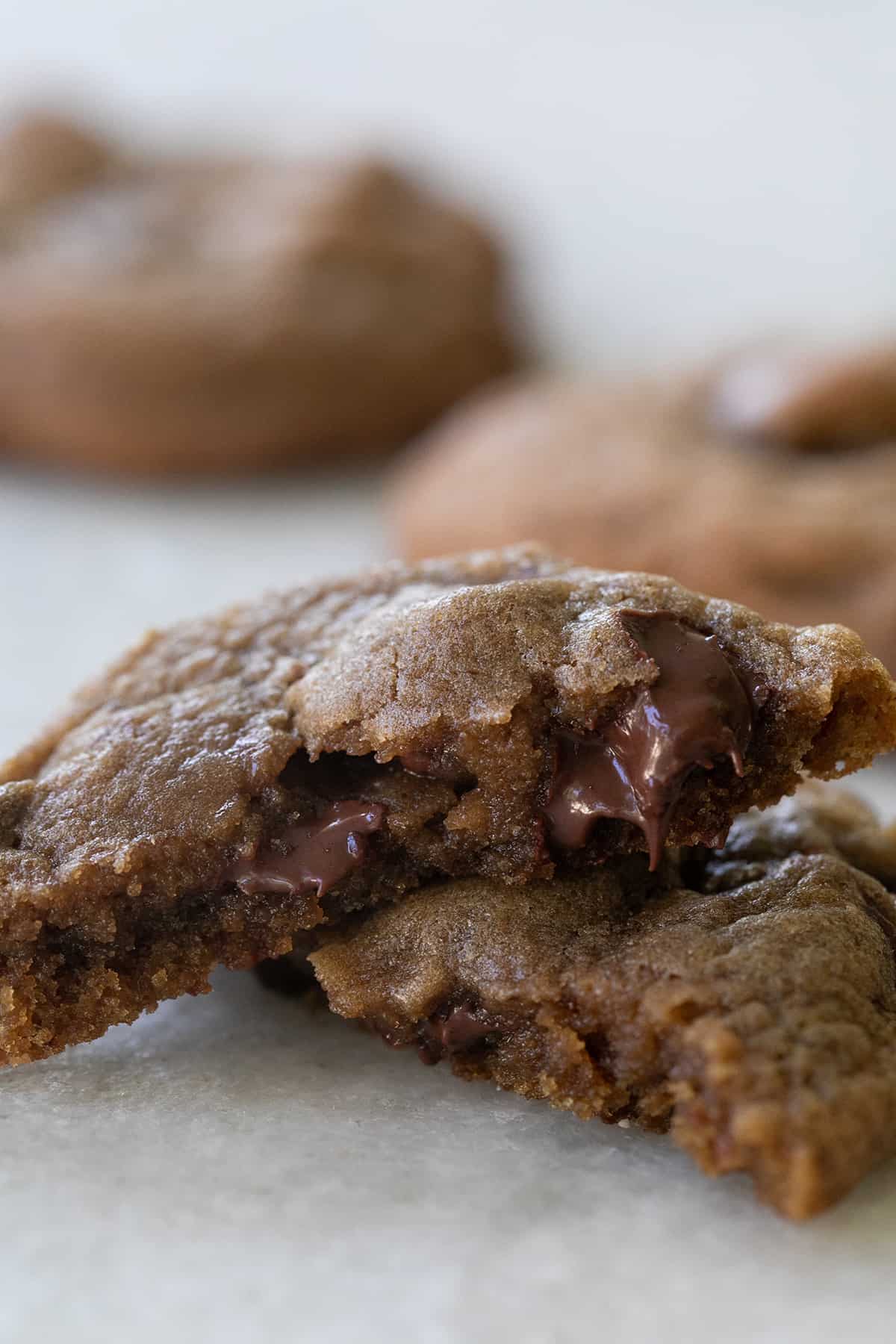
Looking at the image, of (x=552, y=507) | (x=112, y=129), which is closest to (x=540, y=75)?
(x=112, y=129)

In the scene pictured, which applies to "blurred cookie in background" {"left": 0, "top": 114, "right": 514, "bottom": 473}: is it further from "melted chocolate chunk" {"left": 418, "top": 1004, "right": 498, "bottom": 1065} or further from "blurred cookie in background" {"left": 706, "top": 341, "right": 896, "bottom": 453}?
"melted chocolate chunk" {"left": 418, "top": 1004, "right": 498, "bottom": 1065}

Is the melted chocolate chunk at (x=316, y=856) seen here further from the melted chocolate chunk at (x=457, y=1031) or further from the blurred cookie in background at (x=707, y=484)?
the blurred cookie in background at (x=707, y=484)

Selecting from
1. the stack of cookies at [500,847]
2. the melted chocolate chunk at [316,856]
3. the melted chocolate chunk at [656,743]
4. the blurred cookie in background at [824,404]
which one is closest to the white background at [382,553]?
the stack of cookies at [500,847]

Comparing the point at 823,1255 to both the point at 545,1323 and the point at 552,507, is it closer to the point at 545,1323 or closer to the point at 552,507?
the point at 545,1323

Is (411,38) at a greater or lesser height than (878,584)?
greater

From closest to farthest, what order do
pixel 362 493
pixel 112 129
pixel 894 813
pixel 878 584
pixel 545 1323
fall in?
pixel 545 1323
pixel 894 813
pixel 878 584
pixel 362 493
pixel 112 129

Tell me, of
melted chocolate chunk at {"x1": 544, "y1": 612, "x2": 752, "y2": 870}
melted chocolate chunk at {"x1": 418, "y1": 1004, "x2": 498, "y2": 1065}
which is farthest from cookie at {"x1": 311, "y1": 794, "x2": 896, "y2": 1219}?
melted chocolate chunk at {"x1": 544, "y1": 612, "x2": 752, "y2": 870}

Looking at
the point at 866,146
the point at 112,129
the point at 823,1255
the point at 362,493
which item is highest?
the point at 866,146

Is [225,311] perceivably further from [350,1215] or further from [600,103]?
[350,1215]
